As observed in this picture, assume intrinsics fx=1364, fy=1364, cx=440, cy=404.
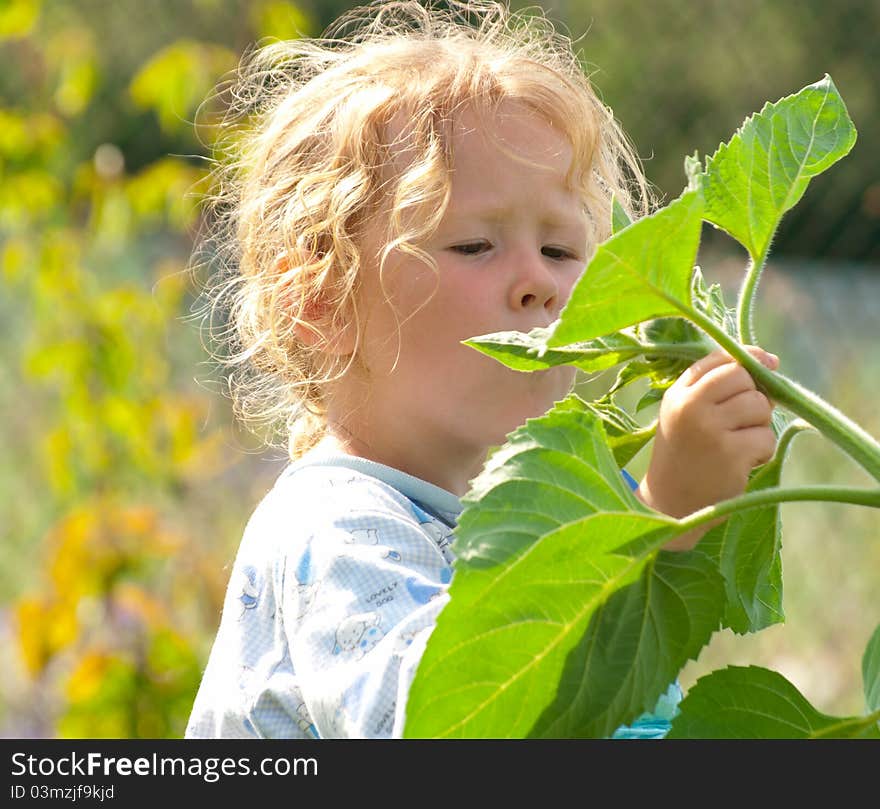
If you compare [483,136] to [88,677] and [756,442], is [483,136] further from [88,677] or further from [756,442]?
[88,677]

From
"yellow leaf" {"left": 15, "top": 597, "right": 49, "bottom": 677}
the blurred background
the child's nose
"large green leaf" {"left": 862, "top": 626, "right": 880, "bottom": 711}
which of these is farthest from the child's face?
"yellow leaf" {"left": 15, "top": 597, "right": 49, "bottom": 677}

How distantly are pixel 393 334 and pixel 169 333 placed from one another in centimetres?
229

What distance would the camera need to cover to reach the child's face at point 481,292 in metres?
1.18

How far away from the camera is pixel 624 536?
662 millimetres

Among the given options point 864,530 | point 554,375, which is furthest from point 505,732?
point 864,530

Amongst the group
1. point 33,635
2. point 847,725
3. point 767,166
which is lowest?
point 847,725

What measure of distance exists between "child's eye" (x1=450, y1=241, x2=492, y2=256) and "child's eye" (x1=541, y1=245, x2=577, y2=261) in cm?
6

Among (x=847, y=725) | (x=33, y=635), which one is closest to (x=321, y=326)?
(x=847, y=725)

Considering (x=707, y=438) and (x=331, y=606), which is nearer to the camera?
(x=707, y=438)

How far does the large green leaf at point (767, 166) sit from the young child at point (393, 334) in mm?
81

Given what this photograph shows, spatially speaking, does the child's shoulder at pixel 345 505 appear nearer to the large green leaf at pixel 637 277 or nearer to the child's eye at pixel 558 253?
the child's eye at pixel 558 253

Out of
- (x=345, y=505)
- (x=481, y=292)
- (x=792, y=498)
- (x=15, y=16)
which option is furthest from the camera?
(x=15, y=16)

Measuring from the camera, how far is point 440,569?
1022 millimetres

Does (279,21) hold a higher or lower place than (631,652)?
higher
